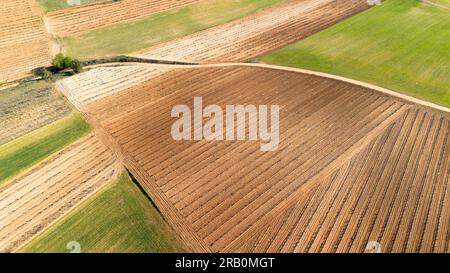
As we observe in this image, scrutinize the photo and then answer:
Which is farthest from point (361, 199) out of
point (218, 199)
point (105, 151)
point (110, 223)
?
point (105, 151)

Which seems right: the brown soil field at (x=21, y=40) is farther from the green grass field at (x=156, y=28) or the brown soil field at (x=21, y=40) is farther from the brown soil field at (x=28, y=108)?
the brown soil field at (x=28, y=108)

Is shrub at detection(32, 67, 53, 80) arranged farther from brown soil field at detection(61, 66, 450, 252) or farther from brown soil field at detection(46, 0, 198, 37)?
brown soil field at detection(46, 0, 198, 37)

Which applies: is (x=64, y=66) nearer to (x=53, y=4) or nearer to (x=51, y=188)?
(x=53, y=4)

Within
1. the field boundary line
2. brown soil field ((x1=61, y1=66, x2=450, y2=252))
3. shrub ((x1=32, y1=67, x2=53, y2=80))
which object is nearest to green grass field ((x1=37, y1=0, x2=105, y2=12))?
shrub ((x1=32, y1=67, x2=53, y2=80))

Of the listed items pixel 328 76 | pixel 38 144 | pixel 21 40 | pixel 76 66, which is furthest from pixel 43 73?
pixel 328 76
